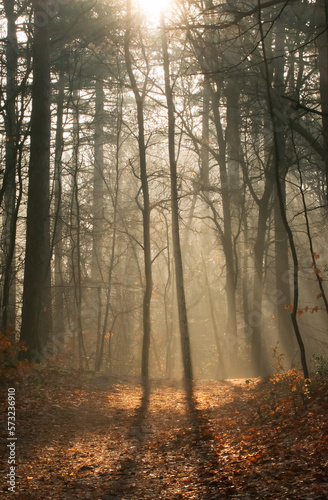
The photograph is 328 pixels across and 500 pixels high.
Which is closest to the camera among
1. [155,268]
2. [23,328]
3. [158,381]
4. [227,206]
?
[23,328]

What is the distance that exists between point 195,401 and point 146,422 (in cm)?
219

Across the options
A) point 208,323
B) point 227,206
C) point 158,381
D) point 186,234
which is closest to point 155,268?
point 208,323

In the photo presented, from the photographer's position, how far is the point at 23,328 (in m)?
11.5

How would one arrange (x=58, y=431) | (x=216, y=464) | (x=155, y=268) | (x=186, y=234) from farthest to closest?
(x=155, y=268) → (x=186, y=234) → (x=58, y=431) → (x=216, y=464)

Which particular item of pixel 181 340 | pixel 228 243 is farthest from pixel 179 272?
pixel 228 243

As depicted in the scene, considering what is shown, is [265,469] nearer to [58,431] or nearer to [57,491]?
[57,491]

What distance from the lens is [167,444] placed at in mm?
6672

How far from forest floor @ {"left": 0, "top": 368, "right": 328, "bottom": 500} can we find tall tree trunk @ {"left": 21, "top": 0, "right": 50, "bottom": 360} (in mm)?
1442

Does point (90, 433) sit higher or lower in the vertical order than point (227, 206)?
lower

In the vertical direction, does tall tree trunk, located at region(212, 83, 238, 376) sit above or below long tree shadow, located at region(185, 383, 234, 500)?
above

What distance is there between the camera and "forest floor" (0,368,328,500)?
478cm
